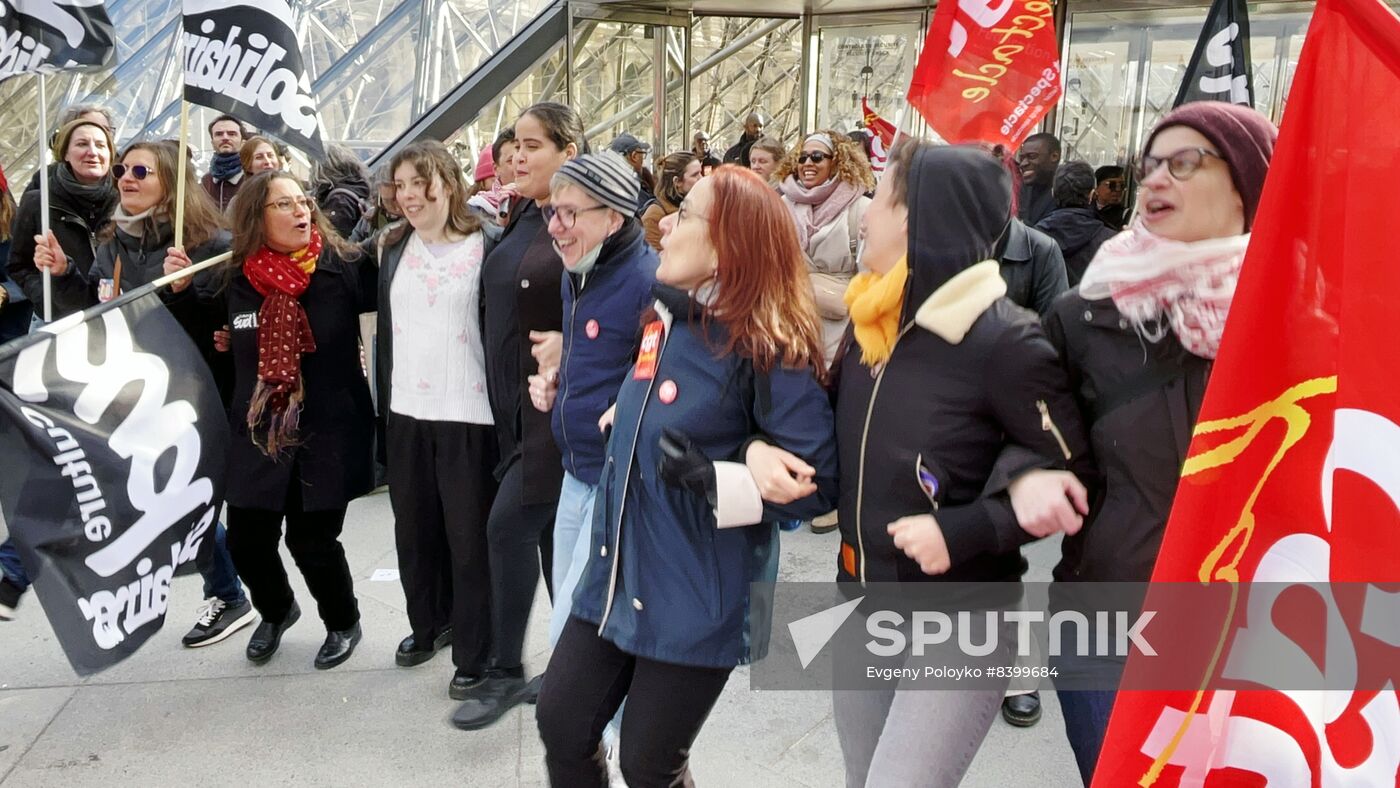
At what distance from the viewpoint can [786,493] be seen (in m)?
2.11

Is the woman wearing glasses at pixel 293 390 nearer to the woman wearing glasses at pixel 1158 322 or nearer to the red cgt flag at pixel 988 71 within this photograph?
the red cgt flag at pixel 988 71

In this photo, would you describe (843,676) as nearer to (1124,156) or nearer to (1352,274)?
(1352,274)

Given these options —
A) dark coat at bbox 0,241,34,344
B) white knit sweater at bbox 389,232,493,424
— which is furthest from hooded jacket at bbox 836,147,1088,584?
dark coat at bbox 0,241,34,344

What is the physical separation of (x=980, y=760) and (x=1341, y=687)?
208 centimetres

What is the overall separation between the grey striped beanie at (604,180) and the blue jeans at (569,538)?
0.79m

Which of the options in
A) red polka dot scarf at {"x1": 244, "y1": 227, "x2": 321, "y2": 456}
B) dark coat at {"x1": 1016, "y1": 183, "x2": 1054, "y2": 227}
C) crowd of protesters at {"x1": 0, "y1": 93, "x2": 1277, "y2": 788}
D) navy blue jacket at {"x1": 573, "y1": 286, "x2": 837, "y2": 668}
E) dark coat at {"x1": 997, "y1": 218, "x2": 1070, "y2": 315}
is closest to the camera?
crowd of protesters at {"x1": 0, "y1": 93, "x2": 1277, "y2": 788}

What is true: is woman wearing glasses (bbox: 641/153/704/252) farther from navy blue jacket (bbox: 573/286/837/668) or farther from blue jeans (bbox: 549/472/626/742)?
navy blue jacket (bbox: 573/286/837/668)

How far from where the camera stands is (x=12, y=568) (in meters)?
4.40

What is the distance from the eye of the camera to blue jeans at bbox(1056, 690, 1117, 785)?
2.07 meters

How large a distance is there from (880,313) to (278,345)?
232 centimetres

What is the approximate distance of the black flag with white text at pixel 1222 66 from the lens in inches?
138

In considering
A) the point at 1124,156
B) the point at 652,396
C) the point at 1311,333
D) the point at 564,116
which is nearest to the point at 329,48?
the point at 1124,156

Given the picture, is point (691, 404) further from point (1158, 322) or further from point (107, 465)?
point (107, 465)

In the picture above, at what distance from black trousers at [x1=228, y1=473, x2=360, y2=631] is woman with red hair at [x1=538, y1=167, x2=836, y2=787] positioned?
1797 millimetres
